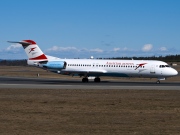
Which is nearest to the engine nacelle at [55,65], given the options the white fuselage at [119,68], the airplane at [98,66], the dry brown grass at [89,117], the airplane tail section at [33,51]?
the airplane at [98,66]

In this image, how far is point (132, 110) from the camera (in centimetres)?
2102

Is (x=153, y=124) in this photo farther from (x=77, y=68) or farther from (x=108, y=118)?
(x=77, y=68)

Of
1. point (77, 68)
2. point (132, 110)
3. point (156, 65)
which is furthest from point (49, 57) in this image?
point (132, 110)

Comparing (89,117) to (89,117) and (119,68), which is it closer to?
(89,117)

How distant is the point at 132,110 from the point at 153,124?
186 inches

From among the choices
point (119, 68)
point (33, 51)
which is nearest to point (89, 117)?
point (119, 68)

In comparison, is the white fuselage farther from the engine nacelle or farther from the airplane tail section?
the airplane tail section

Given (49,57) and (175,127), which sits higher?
(49,57)

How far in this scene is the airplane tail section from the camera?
56.4m

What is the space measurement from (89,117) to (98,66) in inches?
1406

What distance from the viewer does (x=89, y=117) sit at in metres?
18.3

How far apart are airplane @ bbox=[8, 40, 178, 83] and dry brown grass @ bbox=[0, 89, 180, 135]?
25.9m

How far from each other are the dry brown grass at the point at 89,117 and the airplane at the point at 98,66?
2586 centimetres

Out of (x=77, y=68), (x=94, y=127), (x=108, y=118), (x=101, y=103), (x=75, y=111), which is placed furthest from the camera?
(x=77, y=68)
